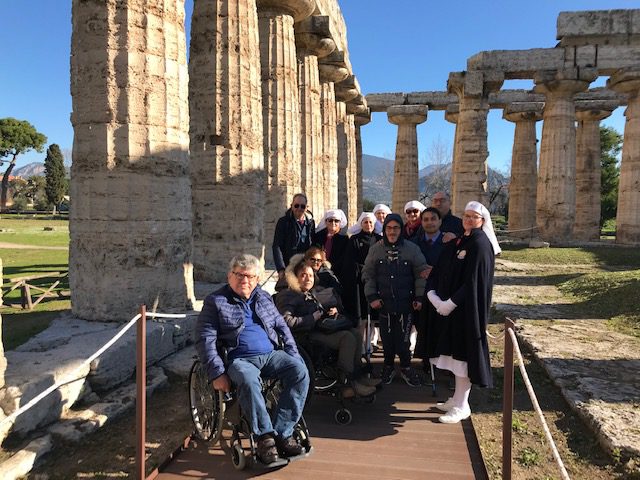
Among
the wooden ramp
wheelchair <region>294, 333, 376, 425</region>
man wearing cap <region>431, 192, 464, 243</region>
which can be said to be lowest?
the wooden ramp

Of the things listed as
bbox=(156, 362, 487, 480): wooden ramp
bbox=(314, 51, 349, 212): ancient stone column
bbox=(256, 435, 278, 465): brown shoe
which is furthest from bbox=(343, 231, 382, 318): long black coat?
bbox=(314, 51, 349, 212): ancient stone column

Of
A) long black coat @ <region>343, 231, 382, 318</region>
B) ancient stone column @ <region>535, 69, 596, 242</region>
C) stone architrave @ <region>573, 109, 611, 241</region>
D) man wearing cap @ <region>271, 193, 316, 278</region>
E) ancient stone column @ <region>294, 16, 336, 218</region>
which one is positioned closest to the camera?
long black coat @ <region>343, 231, 382, 318</region>

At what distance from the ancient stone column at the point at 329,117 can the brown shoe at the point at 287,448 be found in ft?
41.7

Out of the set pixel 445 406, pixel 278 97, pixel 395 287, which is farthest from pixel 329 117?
pixel 445 406

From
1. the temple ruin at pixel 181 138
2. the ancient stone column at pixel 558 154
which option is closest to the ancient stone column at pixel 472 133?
the ancient stone column at pixel 558 154

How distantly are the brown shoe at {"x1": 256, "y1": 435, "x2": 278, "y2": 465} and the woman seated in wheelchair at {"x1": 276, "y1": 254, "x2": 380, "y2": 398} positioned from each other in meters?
1.15

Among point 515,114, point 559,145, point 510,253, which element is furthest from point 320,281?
point 515,114

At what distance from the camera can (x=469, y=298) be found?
438 cm

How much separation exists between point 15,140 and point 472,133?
58.4 meters

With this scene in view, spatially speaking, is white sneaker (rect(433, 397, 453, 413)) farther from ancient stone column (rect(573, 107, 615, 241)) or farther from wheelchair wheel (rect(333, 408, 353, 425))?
ancient stone column (rect(573, 107, 615, 241))

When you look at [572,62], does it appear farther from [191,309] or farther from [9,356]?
[9,356]

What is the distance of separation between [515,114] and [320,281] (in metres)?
23.7

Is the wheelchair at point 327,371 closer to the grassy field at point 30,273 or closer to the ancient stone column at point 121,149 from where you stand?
the ancient stone column at point 121,149

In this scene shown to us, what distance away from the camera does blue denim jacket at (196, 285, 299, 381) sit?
12.2ft
